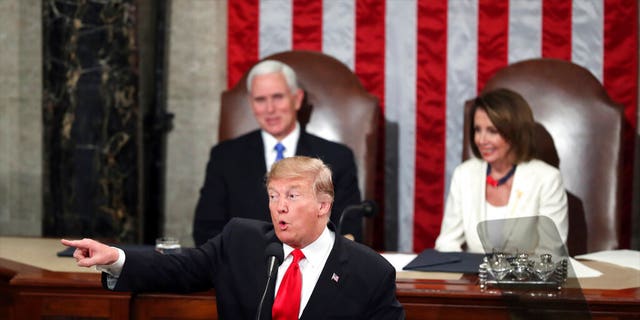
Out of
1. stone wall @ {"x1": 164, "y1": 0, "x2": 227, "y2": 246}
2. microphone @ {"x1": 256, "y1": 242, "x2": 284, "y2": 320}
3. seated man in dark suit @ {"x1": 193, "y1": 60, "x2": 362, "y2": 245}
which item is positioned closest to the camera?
microphone @ {"x1": 256, "y1": 242, "x2": 284, "y2": 320}

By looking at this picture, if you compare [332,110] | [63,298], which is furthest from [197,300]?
[332,110]

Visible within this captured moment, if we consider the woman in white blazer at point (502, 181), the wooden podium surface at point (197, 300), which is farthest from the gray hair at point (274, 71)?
the wooden podium surface at point (197, 300)

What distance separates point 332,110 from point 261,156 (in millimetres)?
503

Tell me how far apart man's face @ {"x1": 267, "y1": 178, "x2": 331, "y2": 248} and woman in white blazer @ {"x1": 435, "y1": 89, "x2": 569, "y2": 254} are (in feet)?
5.63

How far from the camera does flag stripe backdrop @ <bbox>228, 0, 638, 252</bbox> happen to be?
5555 mm

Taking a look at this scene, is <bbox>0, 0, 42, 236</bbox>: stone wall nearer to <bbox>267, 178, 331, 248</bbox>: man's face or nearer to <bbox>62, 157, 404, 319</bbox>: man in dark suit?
<bbox>62, 157, 404, 319</bbox>: man in dark suit

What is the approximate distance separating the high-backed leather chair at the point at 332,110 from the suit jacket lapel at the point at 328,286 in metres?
2.22

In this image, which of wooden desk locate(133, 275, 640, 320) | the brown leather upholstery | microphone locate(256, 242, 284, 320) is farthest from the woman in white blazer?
microphone locate(256, 242, 284, 320)

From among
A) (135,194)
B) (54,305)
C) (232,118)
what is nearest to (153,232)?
(135,194)

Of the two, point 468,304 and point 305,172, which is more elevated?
point 305,172

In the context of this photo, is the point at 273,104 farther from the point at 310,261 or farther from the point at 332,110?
the point at 310,261

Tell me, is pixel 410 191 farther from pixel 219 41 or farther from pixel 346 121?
pixel 219 41

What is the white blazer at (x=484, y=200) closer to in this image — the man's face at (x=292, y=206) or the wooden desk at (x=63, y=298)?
the wooden desk at (x=63, y=298)

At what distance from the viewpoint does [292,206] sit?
303cm
